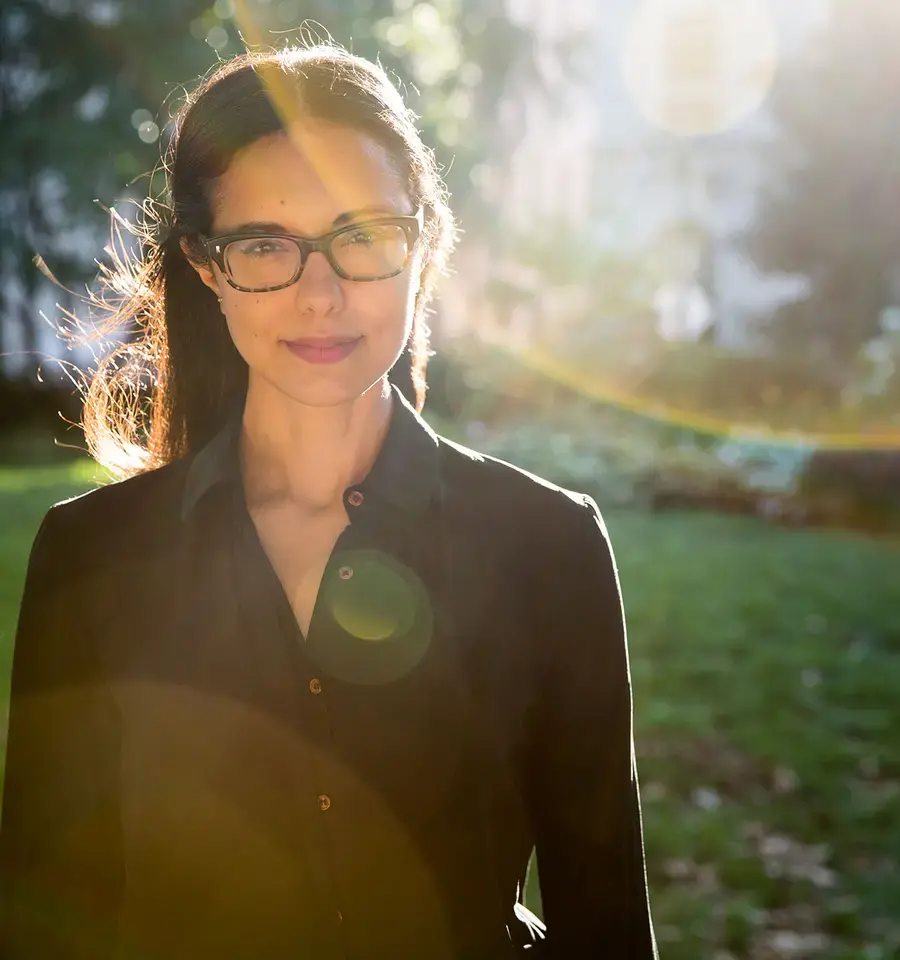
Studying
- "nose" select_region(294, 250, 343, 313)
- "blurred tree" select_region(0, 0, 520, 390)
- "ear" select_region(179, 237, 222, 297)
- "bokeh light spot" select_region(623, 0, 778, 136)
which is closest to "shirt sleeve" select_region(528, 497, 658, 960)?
"nose" select_region(294, 250, 343, 313)

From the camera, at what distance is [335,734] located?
1948 millimetres

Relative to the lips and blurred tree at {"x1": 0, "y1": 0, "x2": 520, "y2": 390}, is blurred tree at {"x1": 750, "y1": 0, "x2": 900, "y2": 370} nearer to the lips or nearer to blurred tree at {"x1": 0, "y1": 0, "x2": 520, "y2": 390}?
blurred tree at {"x1": 0, "y1": 0, "x2": 520, "y2": 390}

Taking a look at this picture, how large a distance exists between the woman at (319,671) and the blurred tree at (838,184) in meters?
19.6

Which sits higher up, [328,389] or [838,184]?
[838,184]

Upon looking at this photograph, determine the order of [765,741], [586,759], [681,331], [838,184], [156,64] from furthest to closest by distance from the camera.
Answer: [681,331] < [838,184] < [156,64] < [765,741] < [586,759]

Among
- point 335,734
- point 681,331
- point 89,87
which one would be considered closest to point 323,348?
point 335,734

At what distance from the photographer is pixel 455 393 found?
1814 cm

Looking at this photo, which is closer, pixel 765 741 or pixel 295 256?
pixel 295 256

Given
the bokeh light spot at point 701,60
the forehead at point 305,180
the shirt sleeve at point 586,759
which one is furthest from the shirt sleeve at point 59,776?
the bokeh light spot at point 701,60

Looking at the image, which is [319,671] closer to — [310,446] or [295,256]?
[310,446]

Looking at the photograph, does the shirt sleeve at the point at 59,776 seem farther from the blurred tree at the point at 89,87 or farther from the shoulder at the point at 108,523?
the blurred tree at the point at 89,87

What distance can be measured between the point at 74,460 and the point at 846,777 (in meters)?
14.6

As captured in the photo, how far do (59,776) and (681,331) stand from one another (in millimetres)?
25637

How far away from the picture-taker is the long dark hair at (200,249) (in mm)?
2033
